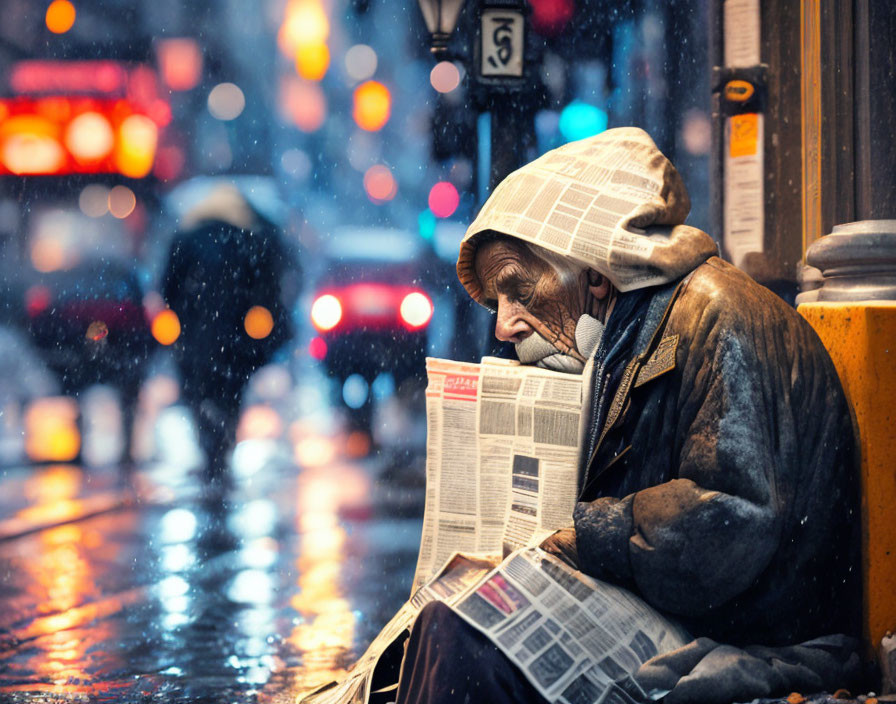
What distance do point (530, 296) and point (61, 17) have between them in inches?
1089

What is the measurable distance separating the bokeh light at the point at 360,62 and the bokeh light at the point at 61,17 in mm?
8631

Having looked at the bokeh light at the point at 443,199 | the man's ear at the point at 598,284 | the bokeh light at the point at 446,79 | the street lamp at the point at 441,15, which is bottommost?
the man's ear at the point at 598,284

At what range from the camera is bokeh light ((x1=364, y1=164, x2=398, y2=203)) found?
103ft

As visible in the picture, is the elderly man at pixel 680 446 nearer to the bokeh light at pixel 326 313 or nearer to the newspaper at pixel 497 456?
the newspaper at pixel 497 456

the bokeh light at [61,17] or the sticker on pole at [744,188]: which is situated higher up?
the bokeh light at [61,17]

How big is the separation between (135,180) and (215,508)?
18884 millimetres

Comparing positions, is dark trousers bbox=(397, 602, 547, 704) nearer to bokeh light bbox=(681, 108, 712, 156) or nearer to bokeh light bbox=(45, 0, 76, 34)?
bokeh light bbox=(681, 108, 712, 156)

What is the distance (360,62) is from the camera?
1323 inches

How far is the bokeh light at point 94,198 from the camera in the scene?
2475 cm

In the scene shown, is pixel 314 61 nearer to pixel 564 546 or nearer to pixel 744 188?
pixel 744 188

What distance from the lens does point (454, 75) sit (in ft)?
59.9

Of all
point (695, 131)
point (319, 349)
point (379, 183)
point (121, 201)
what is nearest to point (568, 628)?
point (319, 349)

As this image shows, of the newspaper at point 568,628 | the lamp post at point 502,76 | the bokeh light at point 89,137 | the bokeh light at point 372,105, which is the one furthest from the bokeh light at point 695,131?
the bokeh light at point 372,105

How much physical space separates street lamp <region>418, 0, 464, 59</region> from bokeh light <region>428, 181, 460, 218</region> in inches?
510
